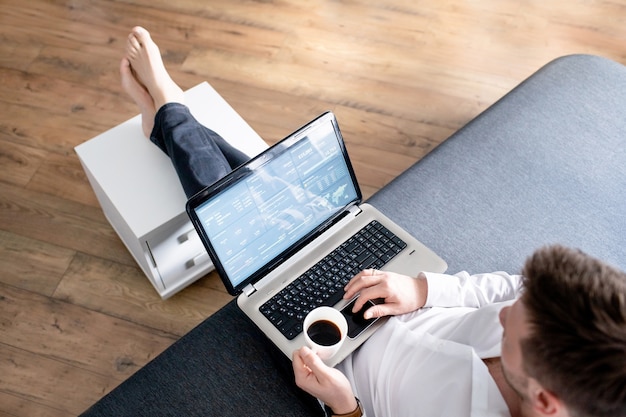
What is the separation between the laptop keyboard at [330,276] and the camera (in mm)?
1331

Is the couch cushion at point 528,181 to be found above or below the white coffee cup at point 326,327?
below

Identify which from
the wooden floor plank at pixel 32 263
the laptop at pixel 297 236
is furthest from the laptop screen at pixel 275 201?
the wooden floor plank at pixel 32 263

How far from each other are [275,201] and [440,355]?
46 centimetres

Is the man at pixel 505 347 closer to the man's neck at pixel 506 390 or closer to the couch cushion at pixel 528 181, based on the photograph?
the man's neck at pixel 506 390

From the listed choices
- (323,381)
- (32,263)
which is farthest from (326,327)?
(32,263)

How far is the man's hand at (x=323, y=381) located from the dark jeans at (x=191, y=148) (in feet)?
1.89

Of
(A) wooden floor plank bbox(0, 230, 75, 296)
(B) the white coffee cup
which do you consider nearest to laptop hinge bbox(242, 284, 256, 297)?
(B) the white coffee cup

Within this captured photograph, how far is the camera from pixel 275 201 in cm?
138

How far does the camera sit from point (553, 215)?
5.10 ft

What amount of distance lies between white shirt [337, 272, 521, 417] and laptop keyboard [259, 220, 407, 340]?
0.43ft

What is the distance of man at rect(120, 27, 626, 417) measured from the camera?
2.75 feet

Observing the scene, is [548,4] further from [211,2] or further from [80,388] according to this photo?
[80,388]

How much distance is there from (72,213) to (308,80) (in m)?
0.97

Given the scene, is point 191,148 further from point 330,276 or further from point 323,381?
point 323,381
